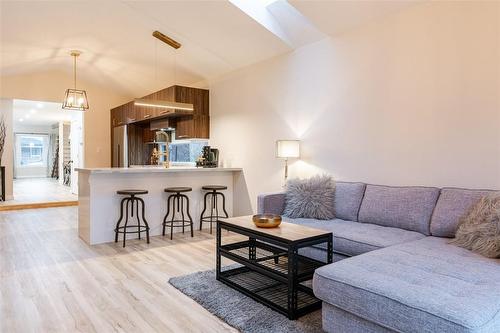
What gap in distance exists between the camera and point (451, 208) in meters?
2.72

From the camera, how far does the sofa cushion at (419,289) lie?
1417 mm

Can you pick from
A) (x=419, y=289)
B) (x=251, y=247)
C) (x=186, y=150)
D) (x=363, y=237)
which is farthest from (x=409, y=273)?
(x=186, y=150)

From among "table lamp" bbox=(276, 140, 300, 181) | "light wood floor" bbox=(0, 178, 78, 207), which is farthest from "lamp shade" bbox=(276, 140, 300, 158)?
"light wood floor" bbox=(0, 178, 78, 207)

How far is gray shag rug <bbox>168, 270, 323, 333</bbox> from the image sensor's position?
2135 millimetres

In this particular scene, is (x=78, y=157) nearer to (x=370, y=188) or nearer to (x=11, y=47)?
(x=11, y=47)

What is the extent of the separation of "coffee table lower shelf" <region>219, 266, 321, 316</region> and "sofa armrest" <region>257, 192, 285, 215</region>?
755 millimetres

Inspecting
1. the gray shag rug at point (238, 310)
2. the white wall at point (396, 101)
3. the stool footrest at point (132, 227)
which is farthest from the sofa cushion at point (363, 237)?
the stool footrest at point (132, 227)

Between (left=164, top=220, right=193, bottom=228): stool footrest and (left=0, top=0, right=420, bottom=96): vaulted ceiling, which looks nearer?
(left=0, top=0, right=420, bottom=96): vaulted ceiling

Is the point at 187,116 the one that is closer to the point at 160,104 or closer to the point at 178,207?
the point at 160,104

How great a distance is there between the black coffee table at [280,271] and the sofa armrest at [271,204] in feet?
1.85

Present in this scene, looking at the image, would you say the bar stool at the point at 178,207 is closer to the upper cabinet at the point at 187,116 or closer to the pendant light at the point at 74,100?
the upper cabinet at the point at 187,116

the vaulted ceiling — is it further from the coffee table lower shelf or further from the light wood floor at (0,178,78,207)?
the coffee table lower shelf

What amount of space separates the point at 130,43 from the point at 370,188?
4.26 metres

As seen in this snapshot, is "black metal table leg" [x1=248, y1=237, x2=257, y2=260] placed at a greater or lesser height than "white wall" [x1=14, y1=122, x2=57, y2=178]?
lesser
